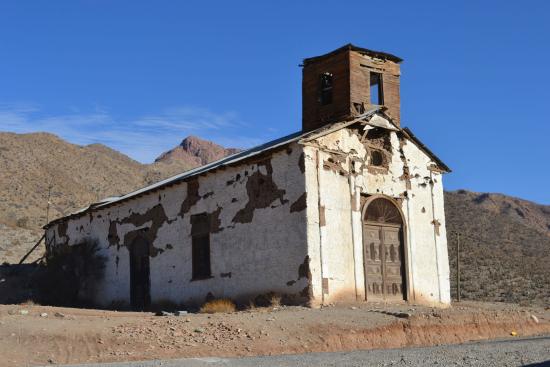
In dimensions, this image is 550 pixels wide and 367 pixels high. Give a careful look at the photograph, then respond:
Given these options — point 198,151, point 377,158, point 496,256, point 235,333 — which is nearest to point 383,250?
point 377,158

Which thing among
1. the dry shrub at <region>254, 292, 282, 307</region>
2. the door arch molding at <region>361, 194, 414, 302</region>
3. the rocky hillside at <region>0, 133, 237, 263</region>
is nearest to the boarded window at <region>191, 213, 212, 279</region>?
the dry shrub at <region>254, 292, 282, 307</region>

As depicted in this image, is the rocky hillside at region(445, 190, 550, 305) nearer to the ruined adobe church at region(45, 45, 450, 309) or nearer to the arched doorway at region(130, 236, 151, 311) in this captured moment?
the ruined adobe church at region(45, 45, 450, 309)

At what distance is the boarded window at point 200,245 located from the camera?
23.2 m

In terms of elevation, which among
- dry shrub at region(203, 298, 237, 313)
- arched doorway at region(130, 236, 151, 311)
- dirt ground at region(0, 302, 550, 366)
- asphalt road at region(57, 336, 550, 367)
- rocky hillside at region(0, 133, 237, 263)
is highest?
rocky hillside at region(0, 133, 237, 263)

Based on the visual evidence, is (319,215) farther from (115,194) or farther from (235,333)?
(115,194)

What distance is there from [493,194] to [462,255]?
61.6 m

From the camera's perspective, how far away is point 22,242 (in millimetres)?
42906

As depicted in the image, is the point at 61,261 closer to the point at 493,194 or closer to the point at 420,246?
the point at 420,246

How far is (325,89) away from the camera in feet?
79.6

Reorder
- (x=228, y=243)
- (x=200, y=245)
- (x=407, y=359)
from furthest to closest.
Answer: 1. (x=200, y=245)
2. (x=228, y=243)
3. (x=407, y=359)

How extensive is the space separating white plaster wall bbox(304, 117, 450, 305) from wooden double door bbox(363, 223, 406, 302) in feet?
0.94

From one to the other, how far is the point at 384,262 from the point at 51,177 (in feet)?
165

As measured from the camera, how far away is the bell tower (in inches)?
912

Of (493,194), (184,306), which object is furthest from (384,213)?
(493,194)
